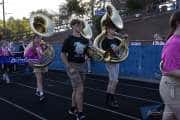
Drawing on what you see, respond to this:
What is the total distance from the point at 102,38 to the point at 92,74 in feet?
33.4

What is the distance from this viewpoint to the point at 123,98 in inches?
505

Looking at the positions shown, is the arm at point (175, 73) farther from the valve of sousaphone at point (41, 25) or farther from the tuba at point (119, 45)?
the valve of sousaphone at point (41, 25)

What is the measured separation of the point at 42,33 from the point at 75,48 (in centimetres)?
420

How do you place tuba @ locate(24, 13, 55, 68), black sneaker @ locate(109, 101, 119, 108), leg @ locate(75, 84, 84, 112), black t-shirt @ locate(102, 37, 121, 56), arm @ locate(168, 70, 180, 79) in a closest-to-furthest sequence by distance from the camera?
arm @ locate(168, 70, 180, 79) → leg @ locate(75, 84, 84, 112) → black sneaker @ locate(109, 101, 119, 108) → black t-shirt @ locate(102, 37, 121, 56) → tuba @ locate(24, 13, 55, 68)

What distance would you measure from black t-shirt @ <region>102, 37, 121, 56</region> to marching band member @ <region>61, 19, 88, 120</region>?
189 cm

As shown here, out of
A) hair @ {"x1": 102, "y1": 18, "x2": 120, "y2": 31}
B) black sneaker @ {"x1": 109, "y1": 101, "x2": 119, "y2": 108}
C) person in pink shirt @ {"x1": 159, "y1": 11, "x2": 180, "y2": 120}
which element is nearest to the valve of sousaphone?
hair @ {"x1": 102, "y1": 18, "x2": 120, "y2": 31}

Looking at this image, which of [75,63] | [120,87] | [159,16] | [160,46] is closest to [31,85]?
[120,87]

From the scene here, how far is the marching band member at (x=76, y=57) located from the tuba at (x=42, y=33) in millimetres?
3484

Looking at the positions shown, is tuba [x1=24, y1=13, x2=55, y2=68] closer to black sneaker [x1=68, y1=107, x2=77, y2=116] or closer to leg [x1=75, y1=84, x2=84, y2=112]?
black sneaker [x1=68, y1=107, x2=77, y2=116]

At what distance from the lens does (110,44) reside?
11531 mm

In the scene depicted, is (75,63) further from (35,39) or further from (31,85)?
(31,85)

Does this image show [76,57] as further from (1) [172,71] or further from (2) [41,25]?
(2) [41,25]

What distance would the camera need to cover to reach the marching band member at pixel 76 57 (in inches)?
373

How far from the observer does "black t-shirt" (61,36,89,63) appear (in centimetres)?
951
